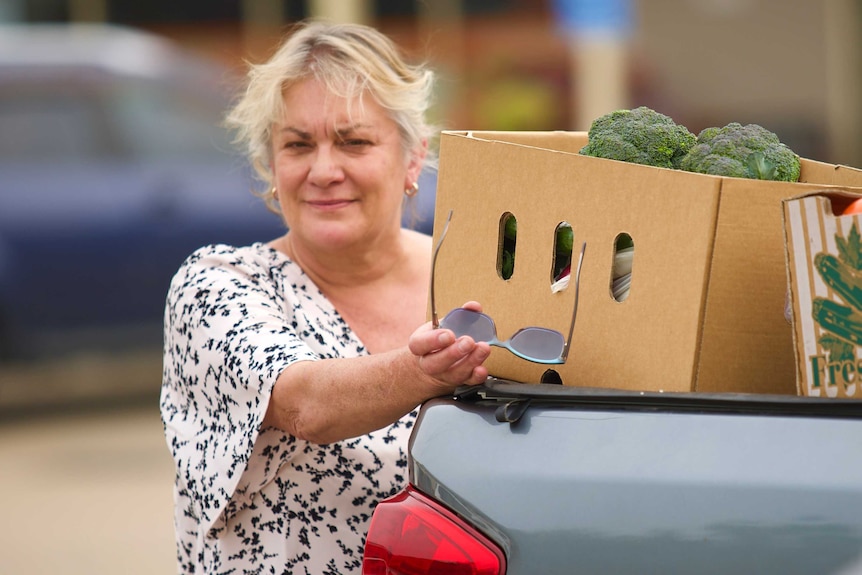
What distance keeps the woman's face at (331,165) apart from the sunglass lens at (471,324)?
0.84 meters

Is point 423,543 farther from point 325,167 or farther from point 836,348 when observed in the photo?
point 325,167

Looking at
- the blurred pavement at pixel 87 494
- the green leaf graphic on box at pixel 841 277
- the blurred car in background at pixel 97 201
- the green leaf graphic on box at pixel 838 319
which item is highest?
the green leaf graphic on box at pixel 841 277

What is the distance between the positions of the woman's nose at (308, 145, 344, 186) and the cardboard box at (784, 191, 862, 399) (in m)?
1.21

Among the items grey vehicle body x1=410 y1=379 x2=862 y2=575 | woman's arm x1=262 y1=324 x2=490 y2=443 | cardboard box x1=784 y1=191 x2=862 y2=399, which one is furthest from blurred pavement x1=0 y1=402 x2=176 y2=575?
cardboard box x1=784 y1=191 x2=862 y2=399

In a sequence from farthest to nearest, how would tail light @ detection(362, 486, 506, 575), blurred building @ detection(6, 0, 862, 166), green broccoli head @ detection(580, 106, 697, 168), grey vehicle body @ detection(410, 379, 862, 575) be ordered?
1. blurred building @ detection(6, 0, 862, 166)
2. green broccoli head @ detection(580, 106, 697, 168)
3. tail light @ detection(362, 486, 506, 575)
4. grey vehicle body @ detection(410, 379, 862, 575)

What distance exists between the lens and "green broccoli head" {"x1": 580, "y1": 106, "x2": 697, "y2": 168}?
185 centimetres

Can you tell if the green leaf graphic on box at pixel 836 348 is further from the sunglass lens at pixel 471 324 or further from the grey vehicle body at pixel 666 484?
the sunglass lens at pixel 471 324

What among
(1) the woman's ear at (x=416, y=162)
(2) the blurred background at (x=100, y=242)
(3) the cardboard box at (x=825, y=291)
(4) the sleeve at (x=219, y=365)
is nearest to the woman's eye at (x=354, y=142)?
(1) the woman's ear at (x=416, y=162)

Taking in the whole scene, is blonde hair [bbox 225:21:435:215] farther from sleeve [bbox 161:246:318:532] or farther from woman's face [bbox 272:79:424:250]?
sleeve [bbox 161:246:318:532]

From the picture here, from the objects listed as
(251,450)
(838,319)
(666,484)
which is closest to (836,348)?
(838,319)

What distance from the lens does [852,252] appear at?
146 cm

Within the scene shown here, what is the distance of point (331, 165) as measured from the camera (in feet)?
8.33

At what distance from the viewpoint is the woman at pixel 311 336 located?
6.66 ft

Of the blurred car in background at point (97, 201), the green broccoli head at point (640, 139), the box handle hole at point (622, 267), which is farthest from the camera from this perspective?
the blurred car in background at point (97, 201)
